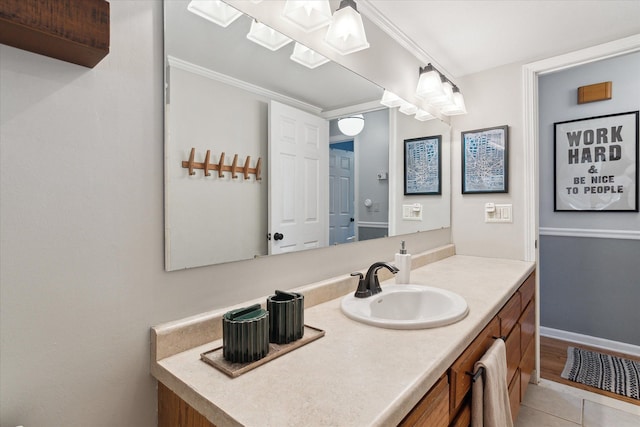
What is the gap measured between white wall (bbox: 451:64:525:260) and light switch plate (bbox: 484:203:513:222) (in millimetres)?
25

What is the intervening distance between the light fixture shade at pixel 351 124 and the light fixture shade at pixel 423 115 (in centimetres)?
64

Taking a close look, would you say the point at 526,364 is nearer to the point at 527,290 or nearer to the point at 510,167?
the point at 527,290

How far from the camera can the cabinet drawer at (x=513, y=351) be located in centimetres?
150

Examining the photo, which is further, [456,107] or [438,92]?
[456,107]

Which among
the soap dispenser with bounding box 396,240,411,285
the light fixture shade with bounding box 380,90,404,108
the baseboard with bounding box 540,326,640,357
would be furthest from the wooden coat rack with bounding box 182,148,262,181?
the baseboard with bounding box 540,326,640,357

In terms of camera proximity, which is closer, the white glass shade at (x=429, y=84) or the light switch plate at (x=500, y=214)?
the white glass shade at (x=429, y=84)

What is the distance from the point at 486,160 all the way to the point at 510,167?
0.16 m

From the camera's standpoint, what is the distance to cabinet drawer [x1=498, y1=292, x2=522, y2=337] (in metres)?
1.42

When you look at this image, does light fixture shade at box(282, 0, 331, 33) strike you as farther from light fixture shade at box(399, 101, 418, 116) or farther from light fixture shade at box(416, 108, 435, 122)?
light fixture shade at box(416, 108, 435, 122)

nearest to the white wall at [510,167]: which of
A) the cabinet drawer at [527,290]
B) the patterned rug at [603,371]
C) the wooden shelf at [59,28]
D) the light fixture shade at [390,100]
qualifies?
the cabinet drawer at [527,290]

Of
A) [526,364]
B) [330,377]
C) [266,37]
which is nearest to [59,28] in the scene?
[266,37]

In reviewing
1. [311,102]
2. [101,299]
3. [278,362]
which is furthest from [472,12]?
[101,299]

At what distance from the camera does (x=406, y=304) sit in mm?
1502

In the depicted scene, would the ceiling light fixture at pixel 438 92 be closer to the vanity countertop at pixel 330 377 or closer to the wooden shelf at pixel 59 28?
the vanity countertop at pixel 330 377
